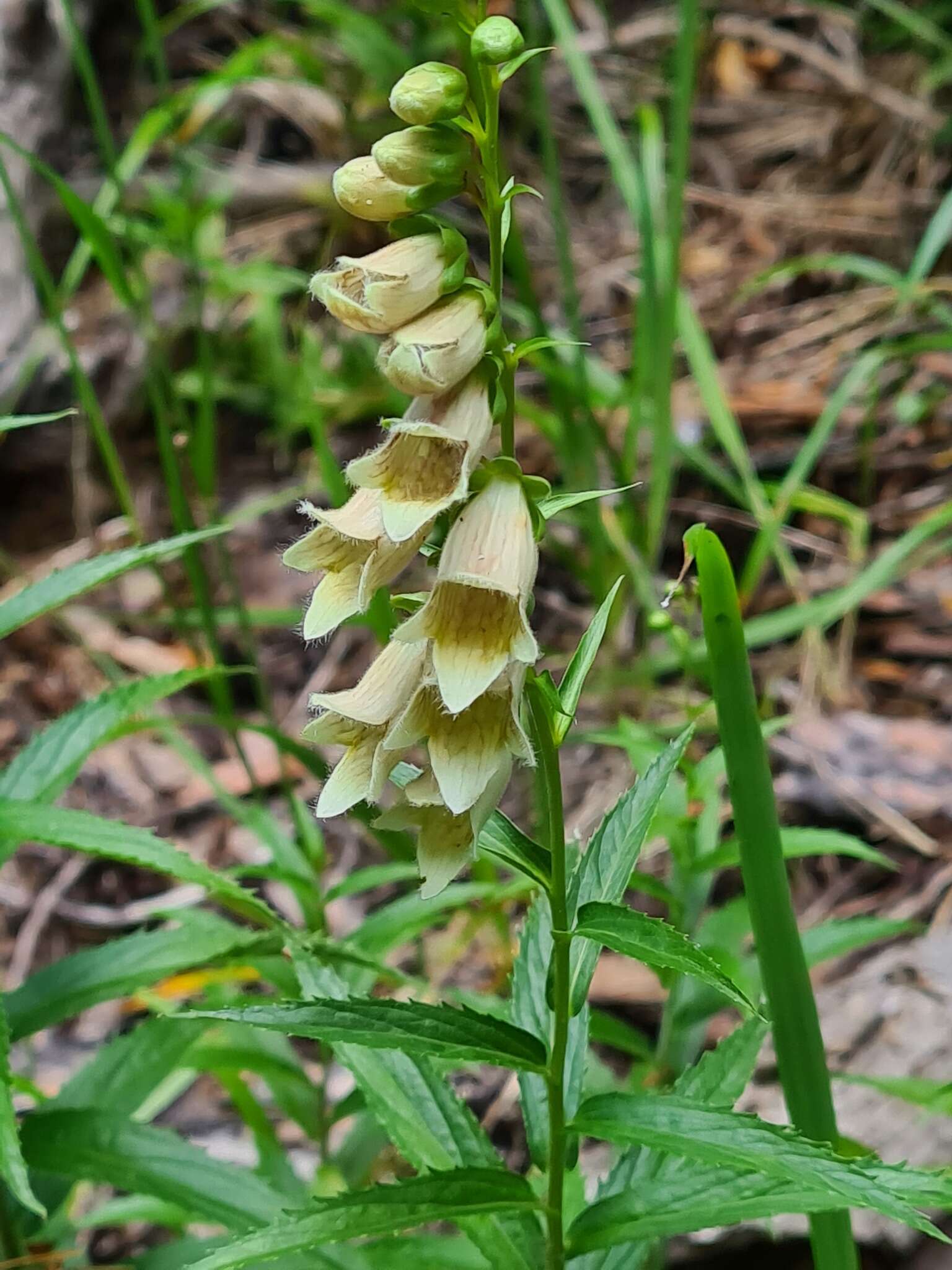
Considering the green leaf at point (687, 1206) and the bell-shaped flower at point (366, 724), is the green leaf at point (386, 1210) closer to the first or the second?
the green leaf at point (687, 1206)

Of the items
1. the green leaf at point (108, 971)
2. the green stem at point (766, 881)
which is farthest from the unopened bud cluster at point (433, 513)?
the green leaf at point (108, 971)

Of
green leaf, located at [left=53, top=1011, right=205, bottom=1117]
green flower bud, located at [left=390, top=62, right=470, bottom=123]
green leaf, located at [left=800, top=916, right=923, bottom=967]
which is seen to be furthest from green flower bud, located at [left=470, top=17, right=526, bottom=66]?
green leaf, located at [left=800, top=916, right=923, bottom=967]

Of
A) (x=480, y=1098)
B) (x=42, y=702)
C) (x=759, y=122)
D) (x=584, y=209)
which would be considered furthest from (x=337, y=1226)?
(x=759, y=122)

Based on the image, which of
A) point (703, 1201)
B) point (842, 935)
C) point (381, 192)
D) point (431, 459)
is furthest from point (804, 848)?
point (381, 192)

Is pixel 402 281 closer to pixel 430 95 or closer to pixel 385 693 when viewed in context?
pixel 430 95

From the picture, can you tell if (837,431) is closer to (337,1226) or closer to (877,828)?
(877,828)
